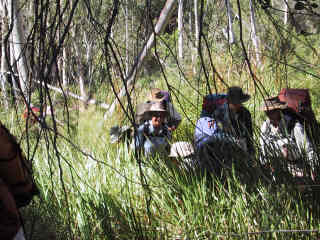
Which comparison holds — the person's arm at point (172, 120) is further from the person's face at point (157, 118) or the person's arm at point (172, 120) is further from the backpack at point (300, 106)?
the backpack at point (300, 106)

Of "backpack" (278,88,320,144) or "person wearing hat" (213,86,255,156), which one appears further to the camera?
"backpack" (278,88,320,144)

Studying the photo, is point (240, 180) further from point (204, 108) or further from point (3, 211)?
point (3, 211)

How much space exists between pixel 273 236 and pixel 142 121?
2050mm

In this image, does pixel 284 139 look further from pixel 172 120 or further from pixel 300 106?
pixel 172 120

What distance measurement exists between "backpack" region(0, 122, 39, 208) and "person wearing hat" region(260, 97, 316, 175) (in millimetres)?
1065

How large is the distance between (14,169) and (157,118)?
2239 millimetres

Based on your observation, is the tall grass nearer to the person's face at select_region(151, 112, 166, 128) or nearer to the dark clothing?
the dark clothing

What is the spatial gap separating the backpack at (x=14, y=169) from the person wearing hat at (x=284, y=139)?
106cm

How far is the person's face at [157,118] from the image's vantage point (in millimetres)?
3157

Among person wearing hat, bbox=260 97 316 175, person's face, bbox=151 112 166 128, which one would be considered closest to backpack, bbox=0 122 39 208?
person wearing hat, bbox=260 97 316 175

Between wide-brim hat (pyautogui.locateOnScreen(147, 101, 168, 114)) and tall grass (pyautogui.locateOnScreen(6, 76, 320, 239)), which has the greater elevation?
wide-brim hat (pyautogui.locateOnScreen(147, 101, 168, 114))

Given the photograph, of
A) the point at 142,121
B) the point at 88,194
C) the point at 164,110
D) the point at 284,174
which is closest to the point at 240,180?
the point at 284,174

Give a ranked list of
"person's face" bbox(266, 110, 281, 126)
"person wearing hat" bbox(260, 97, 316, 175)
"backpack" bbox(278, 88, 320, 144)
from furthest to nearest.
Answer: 1. "person's face" bbox(266, 110, 281, 126)
2. "backpack" bbox(278, 88, 320, 144)
3. "person wearing hat" bbox(260, 97, 316, 175)

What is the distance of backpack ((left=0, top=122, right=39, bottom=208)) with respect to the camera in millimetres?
946
